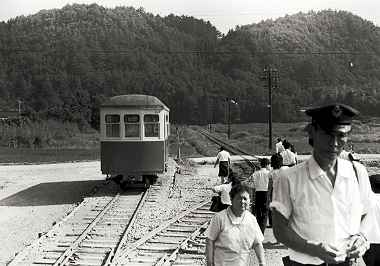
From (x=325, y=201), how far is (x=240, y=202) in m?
2.35

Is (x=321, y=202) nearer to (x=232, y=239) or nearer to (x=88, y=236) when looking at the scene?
(x=232, y=239)

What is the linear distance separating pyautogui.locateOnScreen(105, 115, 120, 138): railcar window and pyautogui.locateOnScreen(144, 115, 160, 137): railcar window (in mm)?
912

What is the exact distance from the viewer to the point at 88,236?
39.3 ft

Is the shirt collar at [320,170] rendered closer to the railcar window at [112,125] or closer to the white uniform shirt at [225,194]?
the white uniform shirt at [225,194]

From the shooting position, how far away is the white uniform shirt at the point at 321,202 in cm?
261

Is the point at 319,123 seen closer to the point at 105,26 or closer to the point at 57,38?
the point at 57,38

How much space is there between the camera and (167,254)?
10023 mm

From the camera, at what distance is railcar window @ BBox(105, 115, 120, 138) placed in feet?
61.9

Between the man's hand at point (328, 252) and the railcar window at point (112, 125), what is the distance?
1656 cm

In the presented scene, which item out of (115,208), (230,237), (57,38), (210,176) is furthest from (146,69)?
(230,237)

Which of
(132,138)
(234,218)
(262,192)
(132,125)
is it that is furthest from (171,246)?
(132,125)

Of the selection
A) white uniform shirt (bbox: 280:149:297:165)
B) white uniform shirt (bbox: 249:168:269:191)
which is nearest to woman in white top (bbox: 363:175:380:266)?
white uniform shirt (bbox: 249:168:269:191)

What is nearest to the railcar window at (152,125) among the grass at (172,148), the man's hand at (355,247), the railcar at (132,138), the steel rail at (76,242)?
the railcar at (132,138)

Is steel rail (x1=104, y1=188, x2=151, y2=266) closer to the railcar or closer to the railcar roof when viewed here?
the railcar
